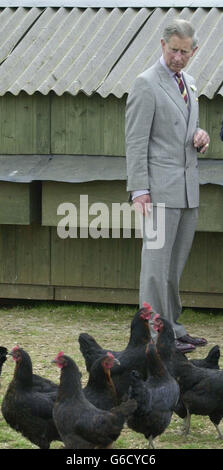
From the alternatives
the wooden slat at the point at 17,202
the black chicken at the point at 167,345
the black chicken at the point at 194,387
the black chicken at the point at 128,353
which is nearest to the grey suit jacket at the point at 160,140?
the black chicken at the point at 128,353

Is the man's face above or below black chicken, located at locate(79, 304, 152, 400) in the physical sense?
above

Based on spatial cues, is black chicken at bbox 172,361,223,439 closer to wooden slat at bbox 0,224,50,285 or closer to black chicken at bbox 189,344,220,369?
black chicken at bbox 189,344,220,369

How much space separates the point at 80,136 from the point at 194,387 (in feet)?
12.4

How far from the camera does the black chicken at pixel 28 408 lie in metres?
5.90

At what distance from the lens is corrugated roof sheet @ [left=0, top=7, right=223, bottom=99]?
930 centimetres

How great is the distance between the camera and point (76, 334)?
9.08 meters

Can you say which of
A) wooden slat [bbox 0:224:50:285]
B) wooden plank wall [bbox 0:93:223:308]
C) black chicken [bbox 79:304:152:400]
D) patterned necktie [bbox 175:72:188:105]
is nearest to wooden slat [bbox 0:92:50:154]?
wooden plank wall [bbox 0:93:223:308]

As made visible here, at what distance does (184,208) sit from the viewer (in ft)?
25.0

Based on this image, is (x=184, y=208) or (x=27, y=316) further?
(x=27, y=316)

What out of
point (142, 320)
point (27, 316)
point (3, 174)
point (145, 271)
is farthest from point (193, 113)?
point (27, 316)

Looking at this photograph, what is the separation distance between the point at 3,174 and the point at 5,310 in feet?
5.03

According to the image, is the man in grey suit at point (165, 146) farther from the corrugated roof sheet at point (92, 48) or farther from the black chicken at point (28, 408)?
the black chicken at point (28, 408)

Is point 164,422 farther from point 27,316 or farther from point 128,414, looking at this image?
point 27,316

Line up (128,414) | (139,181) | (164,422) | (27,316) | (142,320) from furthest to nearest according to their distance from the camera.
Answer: (27,316), (139,181), (142,320), (164,422), (128,414)
